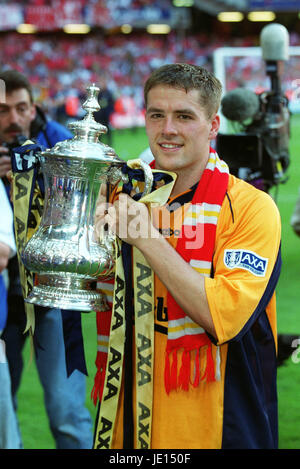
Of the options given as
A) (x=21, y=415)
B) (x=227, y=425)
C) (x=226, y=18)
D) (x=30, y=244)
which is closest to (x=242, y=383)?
(x=227, y=425)

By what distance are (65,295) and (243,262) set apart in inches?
17.2

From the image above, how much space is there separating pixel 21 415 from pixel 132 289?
241 cm

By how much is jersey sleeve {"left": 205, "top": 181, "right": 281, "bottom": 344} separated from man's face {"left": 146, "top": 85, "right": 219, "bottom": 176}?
0.52 feet

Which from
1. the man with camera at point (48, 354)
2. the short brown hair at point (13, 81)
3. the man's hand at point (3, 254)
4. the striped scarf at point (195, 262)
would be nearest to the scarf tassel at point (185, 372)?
the striped scarf at point (195, 262)

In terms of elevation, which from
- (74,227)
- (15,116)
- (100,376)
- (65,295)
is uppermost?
(15,116)

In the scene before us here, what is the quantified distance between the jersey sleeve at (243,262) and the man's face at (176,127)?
0.52ft

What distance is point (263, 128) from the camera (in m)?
4.06

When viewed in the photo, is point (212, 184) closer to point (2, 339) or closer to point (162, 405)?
point (162, 405)

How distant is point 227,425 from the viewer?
1792 millimetres

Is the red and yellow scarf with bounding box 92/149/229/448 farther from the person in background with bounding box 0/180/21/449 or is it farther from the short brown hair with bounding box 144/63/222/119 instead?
the person in background with bounding box 0/180/21/449

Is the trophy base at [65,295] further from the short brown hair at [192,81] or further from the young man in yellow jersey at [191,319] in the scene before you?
the short brown hair at [192,81]

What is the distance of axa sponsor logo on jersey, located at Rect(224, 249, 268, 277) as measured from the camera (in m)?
1.73

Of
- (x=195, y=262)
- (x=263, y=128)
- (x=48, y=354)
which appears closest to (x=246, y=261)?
(x=195, y=262)

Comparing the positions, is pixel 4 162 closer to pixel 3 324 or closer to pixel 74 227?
pixel 3 324
